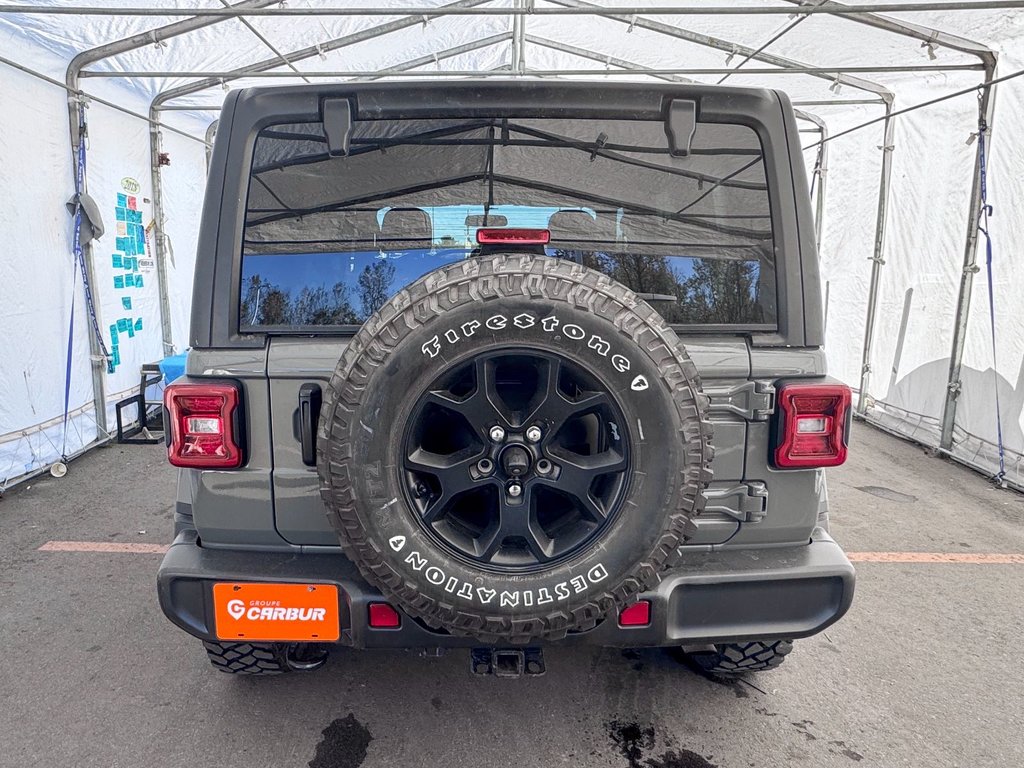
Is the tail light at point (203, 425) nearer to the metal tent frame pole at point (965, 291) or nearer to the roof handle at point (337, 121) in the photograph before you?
the roof handle at point (337, 121)

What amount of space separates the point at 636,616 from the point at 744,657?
0.90 meters

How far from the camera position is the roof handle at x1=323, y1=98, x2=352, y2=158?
6.38 ft

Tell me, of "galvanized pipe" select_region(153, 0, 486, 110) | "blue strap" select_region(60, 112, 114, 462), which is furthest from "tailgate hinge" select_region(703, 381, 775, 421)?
"blue strap" select_region(60, 112, 114, 462)

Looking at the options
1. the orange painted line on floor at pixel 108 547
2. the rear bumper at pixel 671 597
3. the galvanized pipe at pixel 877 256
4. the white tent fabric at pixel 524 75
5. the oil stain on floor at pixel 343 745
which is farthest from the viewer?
the galvanized pipe at pixel 877 256

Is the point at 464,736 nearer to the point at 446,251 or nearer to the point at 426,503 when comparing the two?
the point at 426,503

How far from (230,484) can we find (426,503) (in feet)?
2.10

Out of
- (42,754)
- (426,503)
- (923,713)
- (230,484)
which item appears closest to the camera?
(426,503)

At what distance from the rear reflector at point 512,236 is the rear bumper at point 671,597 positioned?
1.02 meters

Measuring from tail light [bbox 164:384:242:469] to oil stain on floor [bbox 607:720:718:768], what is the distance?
5.25 ft

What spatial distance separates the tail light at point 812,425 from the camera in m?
1.88

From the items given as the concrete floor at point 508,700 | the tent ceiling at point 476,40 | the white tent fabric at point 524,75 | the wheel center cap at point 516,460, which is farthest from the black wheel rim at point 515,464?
the white tent fabric at point 524,75

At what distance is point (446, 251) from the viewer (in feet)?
6.61

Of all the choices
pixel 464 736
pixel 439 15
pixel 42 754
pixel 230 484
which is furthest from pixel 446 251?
pixel 439 15

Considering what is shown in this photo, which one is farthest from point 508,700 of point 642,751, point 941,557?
point 941,557
